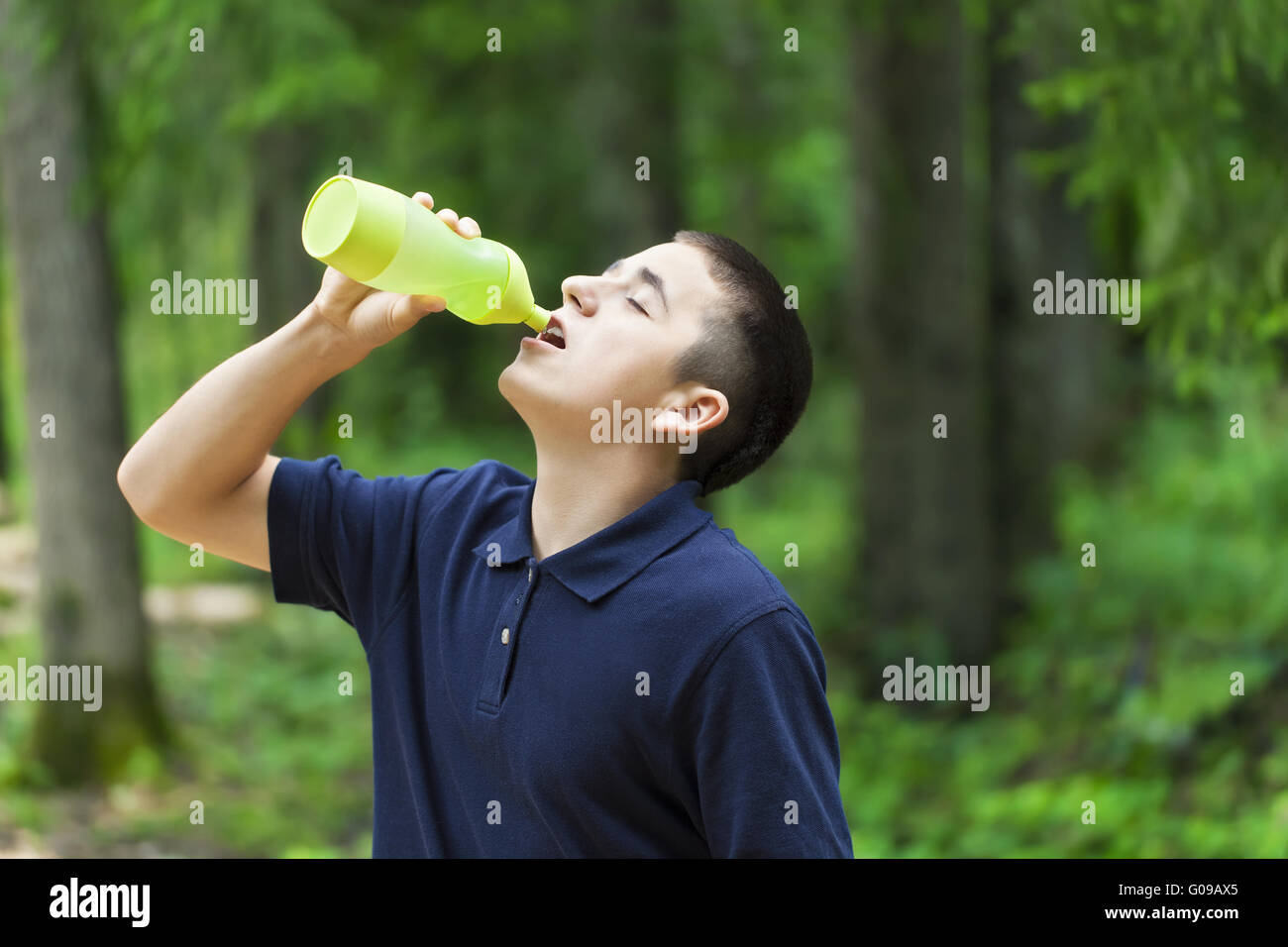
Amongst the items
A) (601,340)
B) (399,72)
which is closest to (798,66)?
(399,72)

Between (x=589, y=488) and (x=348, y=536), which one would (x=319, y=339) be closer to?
(x=348, y=536)

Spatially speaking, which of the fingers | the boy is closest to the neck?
the boy

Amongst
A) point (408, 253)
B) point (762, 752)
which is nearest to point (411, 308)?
point (408, 253)

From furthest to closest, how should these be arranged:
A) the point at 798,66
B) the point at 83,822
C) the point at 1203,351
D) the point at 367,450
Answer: the point at 367,450 < the point at 798,66 < the point at 83,822 < the point at 1203,351

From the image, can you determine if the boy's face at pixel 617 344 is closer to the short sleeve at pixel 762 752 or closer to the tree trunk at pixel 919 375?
the short sleeve at pixel 762 752

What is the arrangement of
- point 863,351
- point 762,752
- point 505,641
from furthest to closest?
point 863,351 → point 505,641 → point 762,752

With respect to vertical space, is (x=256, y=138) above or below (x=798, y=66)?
below

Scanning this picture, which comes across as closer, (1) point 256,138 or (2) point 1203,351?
(2) point 1203,351

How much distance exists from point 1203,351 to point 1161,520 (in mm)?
5435

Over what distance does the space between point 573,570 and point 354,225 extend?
65 centimetres

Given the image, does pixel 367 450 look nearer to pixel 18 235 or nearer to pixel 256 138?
pixel 256 138

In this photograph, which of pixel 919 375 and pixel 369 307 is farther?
pixel 919 375

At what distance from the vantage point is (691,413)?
2113 millimetres

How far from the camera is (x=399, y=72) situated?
8.84 metres
